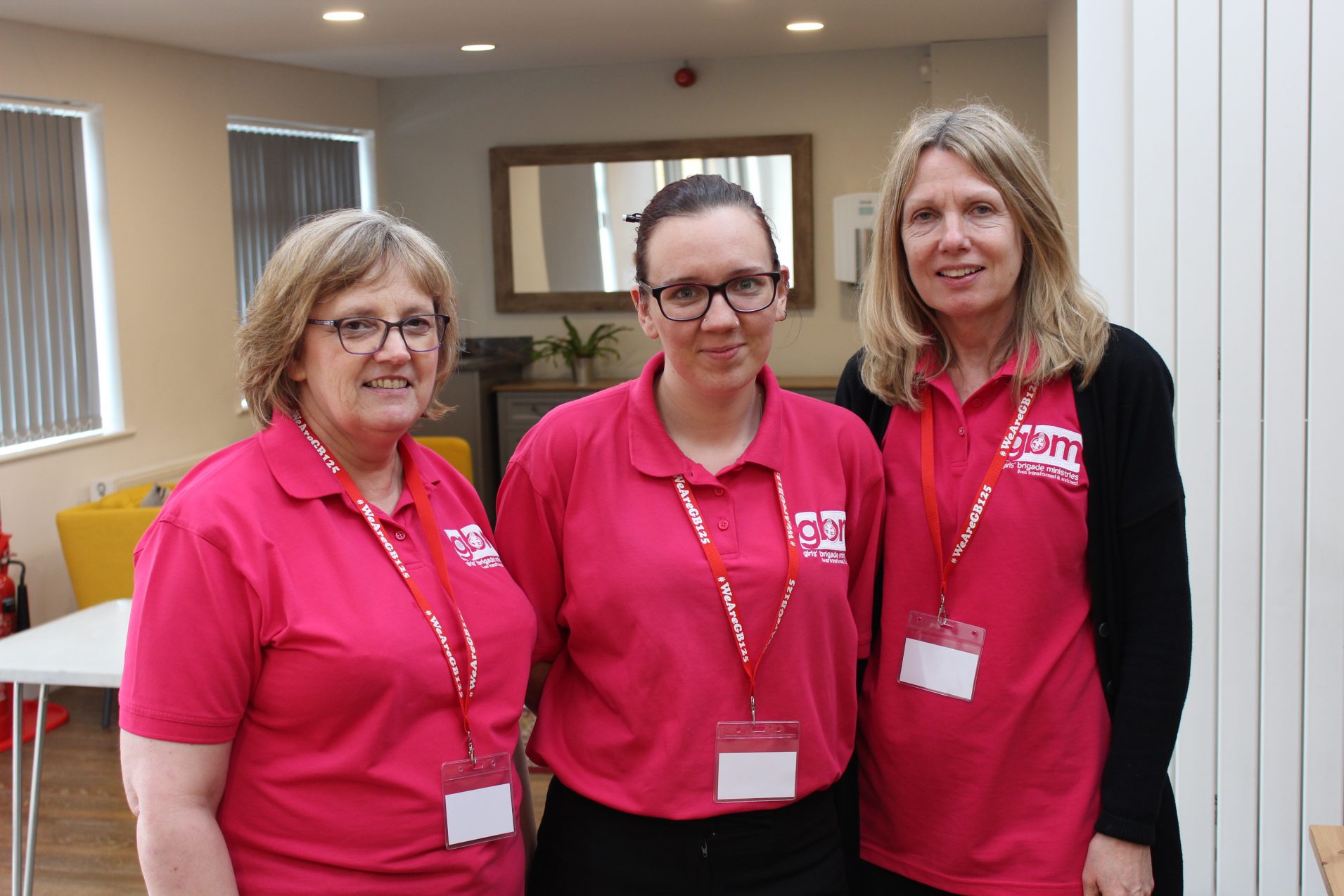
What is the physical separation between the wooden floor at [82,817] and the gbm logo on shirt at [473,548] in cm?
180

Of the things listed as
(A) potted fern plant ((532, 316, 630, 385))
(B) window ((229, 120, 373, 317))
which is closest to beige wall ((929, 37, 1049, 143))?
(A) potted fern plant ((532, 316, 630, 385))

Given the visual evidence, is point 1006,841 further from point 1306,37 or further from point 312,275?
point 1306,37

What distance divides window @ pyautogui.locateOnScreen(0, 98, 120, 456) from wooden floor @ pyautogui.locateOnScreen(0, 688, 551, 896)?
4.93 feet

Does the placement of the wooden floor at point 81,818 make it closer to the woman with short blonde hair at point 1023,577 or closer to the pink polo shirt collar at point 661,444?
the pink polo shirt collar at point 661,444

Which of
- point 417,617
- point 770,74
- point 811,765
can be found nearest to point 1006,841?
point 811,765

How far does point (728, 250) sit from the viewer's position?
61.4 inches

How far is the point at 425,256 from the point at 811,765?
0.89m

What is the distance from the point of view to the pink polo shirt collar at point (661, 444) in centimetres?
163

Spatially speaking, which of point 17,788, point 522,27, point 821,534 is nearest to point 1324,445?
point 821,534

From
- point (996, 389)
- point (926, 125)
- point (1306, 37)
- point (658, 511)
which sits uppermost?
point (1306, 37)

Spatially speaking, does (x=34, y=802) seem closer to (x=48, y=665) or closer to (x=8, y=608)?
(x=48, y=665)

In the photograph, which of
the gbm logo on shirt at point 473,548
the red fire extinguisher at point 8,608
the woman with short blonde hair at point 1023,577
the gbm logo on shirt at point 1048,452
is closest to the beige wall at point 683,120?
the red fire extinguisher at point 8,608

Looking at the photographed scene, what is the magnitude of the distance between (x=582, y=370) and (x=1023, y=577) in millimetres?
6682

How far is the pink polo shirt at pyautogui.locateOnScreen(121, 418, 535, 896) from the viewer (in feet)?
4.49
